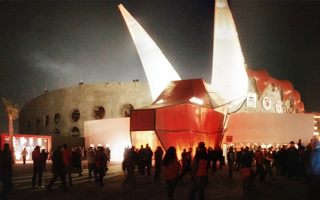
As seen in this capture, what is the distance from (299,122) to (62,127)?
29.4 m

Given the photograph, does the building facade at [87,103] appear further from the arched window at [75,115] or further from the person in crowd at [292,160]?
the person in crowd at [292,160]

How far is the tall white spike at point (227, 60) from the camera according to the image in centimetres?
3080

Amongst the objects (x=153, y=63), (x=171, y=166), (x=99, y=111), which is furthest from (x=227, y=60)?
(x=99, y=111)

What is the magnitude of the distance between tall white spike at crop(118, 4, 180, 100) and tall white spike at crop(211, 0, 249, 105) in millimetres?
3190

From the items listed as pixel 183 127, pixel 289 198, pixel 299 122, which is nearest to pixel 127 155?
pixel 289 198

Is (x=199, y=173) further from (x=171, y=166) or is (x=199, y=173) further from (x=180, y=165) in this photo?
(x=180, y=165)

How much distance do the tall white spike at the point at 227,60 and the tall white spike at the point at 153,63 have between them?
3.19 metres

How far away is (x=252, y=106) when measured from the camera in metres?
47.7

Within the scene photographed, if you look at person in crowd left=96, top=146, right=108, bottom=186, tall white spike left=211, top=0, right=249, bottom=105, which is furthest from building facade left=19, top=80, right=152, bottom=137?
person in crowd left=96, top=146, right=108, bottom=186

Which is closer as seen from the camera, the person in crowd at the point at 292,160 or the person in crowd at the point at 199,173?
the person in crowd at the point at 199,173

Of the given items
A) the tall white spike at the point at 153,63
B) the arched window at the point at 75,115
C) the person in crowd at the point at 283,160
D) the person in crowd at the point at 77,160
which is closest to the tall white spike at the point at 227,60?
the tall white spike at the point at 153,63

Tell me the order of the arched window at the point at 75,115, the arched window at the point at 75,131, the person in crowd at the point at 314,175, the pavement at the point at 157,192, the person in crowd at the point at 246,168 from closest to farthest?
the person in crowd at the point at 314,175, the pavement at the point at 157,192, the person in crowd at the point at 246,168, the arched window at the point at 75,115, the arched window at the point at 75,131

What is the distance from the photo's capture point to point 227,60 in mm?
30797

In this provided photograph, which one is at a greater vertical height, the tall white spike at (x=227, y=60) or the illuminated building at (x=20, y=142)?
the tall white spike at (x=227, y=60)
